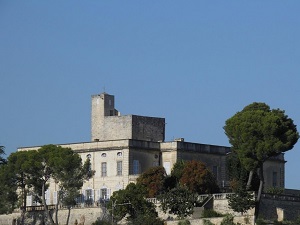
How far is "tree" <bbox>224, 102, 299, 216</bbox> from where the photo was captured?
106m

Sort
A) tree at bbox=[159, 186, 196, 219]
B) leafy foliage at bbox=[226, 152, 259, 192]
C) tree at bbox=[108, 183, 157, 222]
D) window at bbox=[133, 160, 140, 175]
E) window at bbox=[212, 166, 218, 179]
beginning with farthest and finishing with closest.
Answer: window at bbox=[212, 166, 218, 179] → window at bbox=[133, 160, 140, 175] → leafy foliage at bbox=[226, 152, 259, 192] → tree at bbox=[108, 183, 157, 222] → tree at bbox=[159, 186, 196, 219]

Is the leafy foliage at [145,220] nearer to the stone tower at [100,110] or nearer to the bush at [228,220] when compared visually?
the bush at [228,220]

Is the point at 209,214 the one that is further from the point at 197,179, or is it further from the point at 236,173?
the point at 236,173

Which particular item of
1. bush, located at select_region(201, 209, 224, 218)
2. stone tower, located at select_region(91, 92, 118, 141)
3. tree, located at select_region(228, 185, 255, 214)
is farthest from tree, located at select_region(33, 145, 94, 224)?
tree, located at select_region(228, 185, 255, 214)

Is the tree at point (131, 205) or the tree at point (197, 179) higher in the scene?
the tree at point (197, 179)

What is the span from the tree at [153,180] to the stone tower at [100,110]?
10.7m

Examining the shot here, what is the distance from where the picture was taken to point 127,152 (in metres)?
116

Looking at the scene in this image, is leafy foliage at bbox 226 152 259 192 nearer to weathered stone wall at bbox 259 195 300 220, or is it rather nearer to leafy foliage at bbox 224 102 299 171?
weathered stone wall at bbox 259 195 300 220

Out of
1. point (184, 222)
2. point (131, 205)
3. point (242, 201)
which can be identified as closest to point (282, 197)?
point (242, 201)

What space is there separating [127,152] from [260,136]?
1347 centimetres

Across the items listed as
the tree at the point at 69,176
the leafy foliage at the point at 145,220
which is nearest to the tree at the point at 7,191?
the tree at the point at 69,176

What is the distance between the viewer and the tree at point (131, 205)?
108250 mm

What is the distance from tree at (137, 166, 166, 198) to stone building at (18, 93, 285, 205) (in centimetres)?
265

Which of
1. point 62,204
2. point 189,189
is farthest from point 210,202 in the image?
point 62,204
